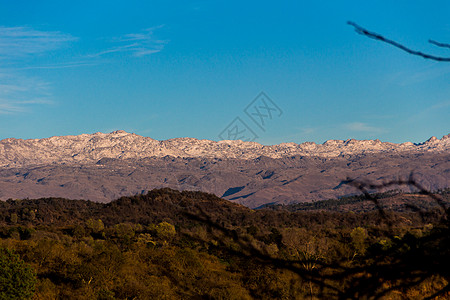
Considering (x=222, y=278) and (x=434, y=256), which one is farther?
(x=222, y=278)

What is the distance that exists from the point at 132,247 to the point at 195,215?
7411 centimetres

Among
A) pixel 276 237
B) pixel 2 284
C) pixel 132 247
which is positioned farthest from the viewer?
pixel 276 237

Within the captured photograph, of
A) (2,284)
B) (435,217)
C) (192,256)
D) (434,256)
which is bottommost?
(2,284)

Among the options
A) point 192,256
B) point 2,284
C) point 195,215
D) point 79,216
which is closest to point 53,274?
point 2,284

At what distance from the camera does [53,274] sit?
5750cm

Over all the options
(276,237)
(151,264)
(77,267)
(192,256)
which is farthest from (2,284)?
(276,237)

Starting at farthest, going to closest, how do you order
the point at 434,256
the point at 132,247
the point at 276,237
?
the point at 276,237
the point at 132,247
the point at 434,256

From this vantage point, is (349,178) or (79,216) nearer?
(349,178)

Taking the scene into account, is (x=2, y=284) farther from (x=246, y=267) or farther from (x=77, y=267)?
(x=246, y=267)

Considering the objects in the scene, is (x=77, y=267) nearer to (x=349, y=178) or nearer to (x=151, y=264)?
(x=151, y=264)

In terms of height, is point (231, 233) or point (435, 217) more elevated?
point (435, 217)

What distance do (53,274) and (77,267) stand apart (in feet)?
14.2

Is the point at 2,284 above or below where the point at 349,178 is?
below

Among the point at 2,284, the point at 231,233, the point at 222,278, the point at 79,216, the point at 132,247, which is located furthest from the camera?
the point at 79,216
